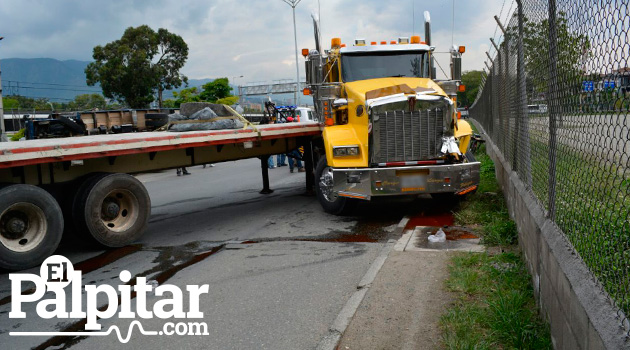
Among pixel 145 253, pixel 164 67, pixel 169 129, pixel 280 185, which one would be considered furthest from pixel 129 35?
pixel 145 253

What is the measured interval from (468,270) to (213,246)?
3650mm

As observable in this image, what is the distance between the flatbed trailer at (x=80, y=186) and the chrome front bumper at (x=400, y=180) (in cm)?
207

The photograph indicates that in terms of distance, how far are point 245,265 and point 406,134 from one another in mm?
3367

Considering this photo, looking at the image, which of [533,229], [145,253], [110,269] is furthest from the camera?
[145,253]

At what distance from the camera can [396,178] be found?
27.7 ft

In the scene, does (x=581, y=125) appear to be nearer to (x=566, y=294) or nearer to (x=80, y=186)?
(x=566, y=294)

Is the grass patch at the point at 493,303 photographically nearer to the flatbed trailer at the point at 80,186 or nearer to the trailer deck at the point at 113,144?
the trailer deck at the point at 113,144

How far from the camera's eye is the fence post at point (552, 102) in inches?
147

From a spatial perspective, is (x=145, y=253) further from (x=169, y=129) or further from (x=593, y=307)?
(x=593, y=307)

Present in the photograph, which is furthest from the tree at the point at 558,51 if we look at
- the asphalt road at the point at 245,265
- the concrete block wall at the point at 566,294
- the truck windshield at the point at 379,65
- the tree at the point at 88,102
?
the tree at the point at 88,102

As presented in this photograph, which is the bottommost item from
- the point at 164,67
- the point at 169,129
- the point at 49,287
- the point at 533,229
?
the point at 49,287

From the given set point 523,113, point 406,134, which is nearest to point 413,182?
point 406,134

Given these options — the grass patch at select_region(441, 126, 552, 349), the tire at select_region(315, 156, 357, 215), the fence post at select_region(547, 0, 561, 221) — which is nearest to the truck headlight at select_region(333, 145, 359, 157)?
the tire at select_region(315, 156, 357, 215)

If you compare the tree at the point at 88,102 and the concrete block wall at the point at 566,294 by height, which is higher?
the tree at the point at 88,102
